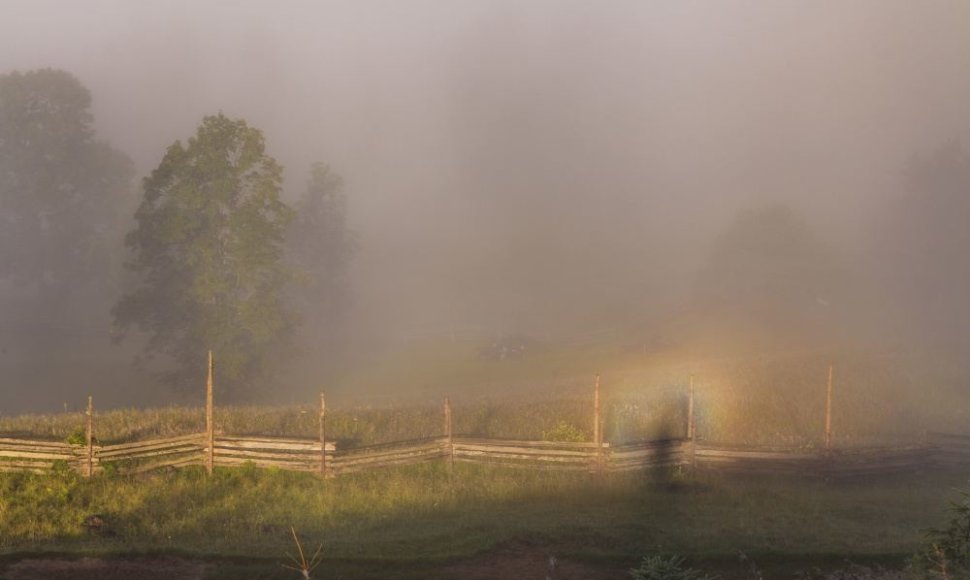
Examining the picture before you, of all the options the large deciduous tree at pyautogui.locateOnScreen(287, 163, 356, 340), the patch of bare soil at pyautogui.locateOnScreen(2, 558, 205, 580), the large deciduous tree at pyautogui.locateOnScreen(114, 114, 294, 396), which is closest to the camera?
the patch of bare soil at pyautogui.locateOnScreen(2, 558, 205, 580)

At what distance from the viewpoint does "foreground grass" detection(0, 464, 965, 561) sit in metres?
18.2

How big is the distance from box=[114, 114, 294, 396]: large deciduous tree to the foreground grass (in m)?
19.2

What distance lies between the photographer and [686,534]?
19.0 meters

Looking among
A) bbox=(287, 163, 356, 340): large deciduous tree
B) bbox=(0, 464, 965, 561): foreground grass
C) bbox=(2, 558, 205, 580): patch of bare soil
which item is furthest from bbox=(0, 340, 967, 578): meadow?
bbox=(287, 163, 356, 340): large deciduous tree

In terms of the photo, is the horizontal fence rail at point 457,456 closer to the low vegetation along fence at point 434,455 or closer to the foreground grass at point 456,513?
the low vegetation along fence at point 434,455

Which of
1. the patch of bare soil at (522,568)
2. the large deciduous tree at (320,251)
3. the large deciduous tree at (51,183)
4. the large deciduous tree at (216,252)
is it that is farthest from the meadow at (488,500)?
the large deciduous tree at (51,183)

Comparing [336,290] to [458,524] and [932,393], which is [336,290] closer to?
[932,393]

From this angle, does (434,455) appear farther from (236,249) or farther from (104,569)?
(236,249)

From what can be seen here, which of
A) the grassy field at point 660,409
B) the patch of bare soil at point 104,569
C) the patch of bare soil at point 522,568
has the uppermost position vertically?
the grassy field at point 660,409

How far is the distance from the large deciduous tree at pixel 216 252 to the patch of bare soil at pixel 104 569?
79.7 feet

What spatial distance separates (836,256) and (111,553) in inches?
3788

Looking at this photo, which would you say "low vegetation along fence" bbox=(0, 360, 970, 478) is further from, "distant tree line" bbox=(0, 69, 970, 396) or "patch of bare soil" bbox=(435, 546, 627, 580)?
"distant tree line" bbox=(0, 69, 970, 396)

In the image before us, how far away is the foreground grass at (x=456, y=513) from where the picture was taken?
18188 mm

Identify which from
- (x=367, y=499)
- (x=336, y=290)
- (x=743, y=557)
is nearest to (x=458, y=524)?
(x=367, y=499)
